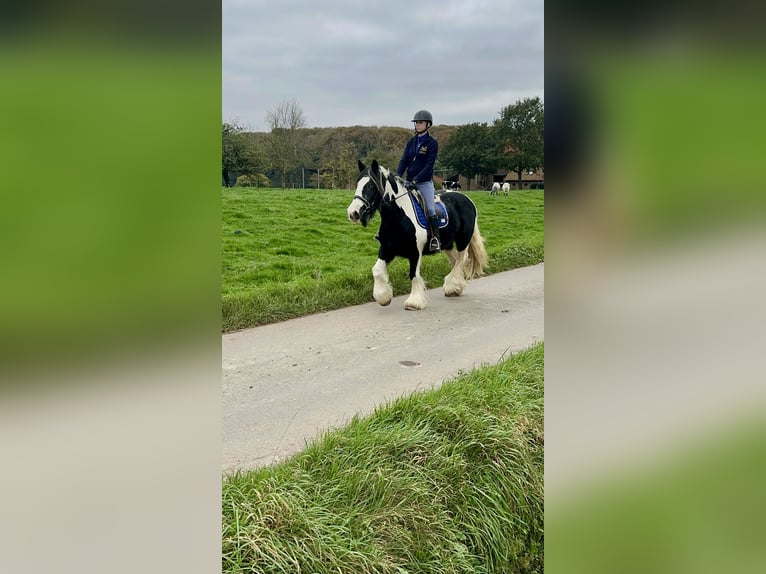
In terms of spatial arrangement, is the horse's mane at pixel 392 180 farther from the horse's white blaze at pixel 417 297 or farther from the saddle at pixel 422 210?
the horse's white blaze at pixel 417 297

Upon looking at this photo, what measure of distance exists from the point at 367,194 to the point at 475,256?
223 centimetres

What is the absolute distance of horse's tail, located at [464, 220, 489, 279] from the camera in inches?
286

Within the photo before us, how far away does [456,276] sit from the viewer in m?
7.09

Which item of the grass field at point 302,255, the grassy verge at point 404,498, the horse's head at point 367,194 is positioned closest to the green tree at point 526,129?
the horse's head at point 367,194

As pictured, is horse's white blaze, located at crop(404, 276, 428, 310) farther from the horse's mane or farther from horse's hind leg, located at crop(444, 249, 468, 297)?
the horse's mane

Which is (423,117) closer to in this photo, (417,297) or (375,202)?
(375,202)

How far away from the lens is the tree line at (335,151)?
945cm

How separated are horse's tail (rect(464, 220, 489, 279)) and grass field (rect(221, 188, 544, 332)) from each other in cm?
61

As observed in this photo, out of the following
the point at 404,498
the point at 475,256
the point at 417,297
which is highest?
the point at 475,256

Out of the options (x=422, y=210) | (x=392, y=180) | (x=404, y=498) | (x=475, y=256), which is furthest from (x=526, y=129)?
(x=404, y=498)

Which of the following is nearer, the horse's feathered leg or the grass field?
the grass field

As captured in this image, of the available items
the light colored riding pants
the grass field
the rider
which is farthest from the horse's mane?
the grass field

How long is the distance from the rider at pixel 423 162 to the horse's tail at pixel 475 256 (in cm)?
90
